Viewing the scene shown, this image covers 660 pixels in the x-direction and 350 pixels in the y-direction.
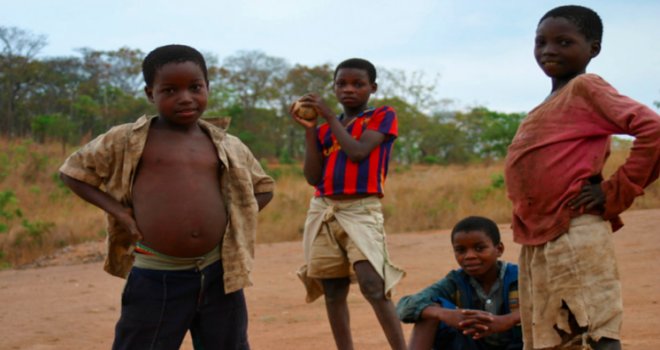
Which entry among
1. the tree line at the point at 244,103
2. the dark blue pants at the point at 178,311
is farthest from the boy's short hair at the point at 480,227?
the tree line at the point at 244,103

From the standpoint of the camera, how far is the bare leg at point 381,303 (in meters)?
3.86

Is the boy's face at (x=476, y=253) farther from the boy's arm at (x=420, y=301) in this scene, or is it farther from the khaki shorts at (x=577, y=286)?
the khaki shorts at (x=577, y=286)

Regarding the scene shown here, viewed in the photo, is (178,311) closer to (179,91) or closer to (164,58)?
(179,91)

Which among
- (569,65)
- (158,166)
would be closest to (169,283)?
(158,166)

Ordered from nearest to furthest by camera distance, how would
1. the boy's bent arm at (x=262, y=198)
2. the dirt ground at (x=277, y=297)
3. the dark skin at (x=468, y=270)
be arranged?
1. the boy's bent arm at (x=262, y=198)
2. the dark skin at (x=468, y=270)
3. the dirt ground at (x=277, y=297)

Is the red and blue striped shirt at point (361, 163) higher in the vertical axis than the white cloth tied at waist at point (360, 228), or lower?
higher

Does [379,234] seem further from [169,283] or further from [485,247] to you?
[169,283]

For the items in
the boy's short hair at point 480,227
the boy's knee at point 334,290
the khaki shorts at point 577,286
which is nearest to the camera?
the khaki shorts at point 577,286

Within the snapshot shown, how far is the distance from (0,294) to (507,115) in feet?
83.8

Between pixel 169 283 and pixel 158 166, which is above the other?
pixel 158 166

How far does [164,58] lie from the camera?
3.04m

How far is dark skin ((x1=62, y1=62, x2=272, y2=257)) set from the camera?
296 cm

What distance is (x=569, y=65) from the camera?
9.53 feet

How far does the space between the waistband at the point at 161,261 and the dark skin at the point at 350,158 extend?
112 cm
